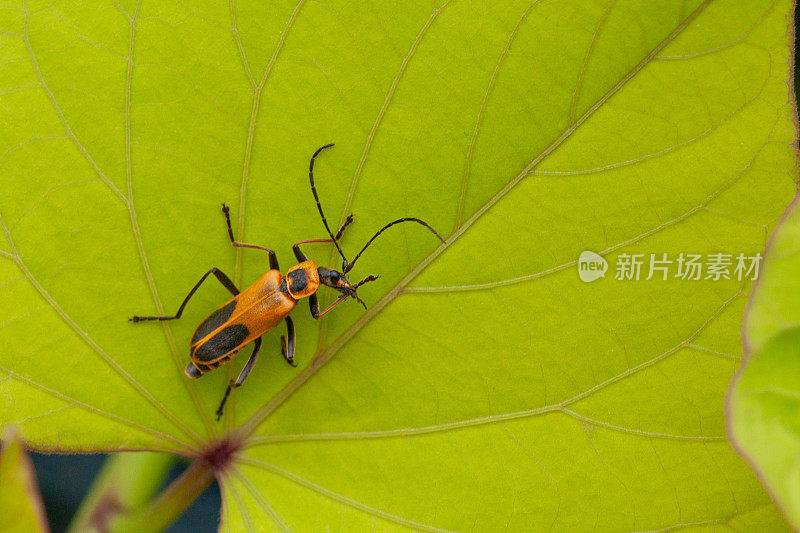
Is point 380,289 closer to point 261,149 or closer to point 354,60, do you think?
point 261,149

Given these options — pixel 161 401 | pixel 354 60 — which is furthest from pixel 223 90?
pixel 161 401

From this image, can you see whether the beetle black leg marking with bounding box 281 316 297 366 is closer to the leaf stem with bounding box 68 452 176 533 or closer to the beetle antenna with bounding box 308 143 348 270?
the beetle antenna with bounding box 308 143 348 270

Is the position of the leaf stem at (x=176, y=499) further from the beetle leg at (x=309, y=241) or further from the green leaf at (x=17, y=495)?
Result: the beetle leg at (x=309, y=241)

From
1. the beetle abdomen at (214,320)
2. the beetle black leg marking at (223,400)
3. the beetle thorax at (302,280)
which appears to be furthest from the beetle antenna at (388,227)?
the beetle black leg marking at (223,400)

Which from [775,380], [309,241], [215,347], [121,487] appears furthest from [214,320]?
[775,380]

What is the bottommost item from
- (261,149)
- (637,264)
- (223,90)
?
(637,264)

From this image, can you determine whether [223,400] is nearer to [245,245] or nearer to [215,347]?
[215,347]
